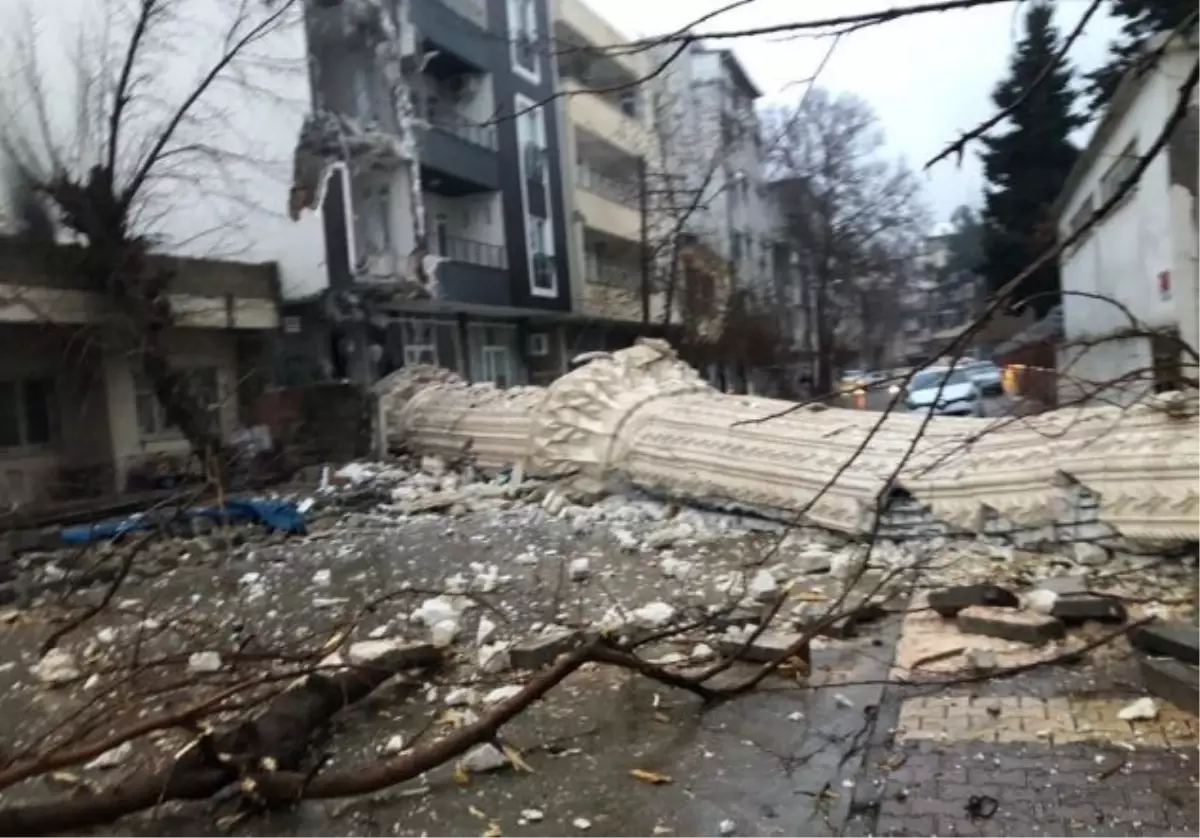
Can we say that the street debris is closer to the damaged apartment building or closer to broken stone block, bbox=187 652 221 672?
broken stone block, bbox=187 652 221 672

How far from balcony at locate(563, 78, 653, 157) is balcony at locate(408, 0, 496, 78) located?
3.83 m

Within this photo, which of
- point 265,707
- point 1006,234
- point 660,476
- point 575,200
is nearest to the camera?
point 265,707

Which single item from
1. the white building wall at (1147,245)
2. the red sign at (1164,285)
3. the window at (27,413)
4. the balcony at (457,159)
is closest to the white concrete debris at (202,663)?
the white building wall at (1147,245)

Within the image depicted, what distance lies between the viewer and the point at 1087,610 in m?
5.34

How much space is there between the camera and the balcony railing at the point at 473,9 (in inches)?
867

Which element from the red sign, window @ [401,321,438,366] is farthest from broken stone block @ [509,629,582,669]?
window @ [401,321,438,366]

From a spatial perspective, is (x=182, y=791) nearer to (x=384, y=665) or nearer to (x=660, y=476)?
(x=384, y=665)

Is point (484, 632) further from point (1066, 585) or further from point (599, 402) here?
point (599, 402)

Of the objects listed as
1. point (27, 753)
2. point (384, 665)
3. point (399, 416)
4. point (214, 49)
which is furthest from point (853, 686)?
point (214, 49)

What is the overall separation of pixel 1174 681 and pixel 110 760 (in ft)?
13.3

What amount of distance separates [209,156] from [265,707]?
11.3 meters

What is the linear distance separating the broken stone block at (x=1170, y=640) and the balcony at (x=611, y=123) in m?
22.6

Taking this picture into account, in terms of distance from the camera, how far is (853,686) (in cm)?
484

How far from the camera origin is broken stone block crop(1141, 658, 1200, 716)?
4.05 meters
